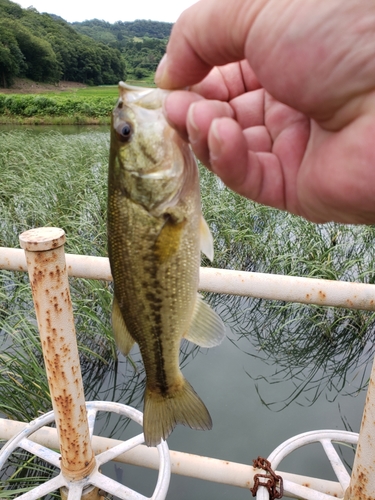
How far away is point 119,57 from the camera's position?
73.1m

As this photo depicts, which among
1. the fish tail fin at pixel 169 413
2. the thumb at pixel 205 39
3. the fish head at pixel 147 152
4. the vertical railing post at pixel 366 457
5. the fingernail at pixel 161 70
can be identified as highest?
the thumb at pixel 205 39

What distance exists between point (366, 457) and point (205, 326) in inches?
39.8

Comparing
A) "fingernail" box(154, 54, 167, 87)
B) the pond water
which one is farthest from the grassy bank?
"fingernail" box(154, 54, 167, 87)

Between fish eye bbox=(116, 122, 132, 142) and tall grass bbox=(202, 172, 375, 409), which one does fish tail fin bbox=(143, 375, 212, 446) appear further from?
tall grass bbox=(202, 172, 375, 409)

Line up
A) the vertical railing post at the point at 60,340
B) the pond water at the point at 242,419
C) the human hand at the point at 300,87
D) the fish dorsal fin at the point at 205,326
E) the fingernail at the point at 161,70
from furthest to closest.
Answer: the pond water at the point at 242,419
the vertical railing post at the point at 60,340
the fish dorsal fin at the point at 205,326
the fingernail at the point at 161,70
the human hand at the point at 300,87

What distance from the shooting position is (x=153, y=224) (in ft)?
4.25

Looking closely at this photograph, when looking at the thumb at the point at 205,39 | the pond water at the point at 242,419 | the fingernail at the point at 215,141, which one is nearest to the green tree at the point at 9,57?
the pond water at the point at 242,419

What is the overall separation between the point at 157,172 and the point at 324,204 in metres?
0.54

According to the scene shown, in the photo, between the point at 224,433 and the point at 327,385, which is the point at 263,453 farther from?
the point at 327,385

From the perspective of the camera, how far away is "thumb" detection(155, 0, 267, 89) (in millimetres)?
937

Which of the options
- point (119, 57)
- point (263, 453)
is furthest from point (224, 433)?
point (119, 57)

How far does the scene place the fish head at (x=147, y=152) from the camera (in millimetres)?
1258

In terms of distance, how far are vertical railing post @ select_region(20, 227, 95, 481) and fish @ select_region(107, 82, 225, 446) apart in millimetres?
429

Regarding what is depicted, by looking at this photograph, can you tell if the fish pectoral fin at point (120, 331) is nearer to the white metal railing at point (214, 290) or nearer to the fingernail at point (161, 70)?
the white metal railing at point (214, 290)
